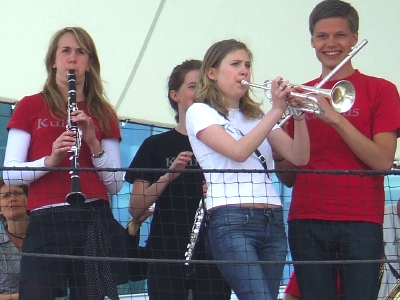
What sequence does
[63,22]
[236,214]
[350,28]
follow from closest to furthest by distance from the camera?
[236,214], [350,28], [63,22]

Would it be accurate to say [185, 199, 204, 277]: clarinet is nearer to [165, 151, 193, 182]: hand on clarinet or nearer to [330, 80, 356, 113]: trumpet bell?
[165, 151, 193, 182]: hand on clarinet

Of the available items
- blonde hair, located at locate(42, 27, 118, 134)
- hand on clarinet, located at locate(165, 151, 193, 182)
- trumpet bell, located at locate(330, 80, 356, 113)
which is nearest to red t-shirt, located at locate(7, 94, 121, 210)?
blonde hair, located at locate(42, 27, 118, 134)

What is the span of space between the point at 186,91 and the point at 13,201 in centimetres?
88

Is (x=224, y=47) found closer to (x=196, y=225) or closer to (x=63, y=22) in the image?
(x=196, y=225)

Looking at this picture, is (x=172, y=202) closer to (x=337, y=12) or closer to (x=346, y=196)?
(x=346, y=196)

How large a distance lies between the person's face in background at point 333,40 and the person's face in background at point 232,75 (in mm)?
314

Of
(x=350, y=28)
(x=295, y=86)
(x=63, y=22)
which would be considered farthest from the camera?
(x=63, y=22)

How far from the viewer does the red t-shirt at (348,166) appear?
2945 mm

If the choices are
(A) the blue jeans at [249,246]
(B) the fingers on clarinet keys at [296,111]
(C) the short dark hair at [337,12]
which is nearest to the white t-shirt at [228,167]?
(A) the blue jeans at [249,246]

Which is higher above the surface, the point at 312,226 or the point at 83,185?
the point at 83,185

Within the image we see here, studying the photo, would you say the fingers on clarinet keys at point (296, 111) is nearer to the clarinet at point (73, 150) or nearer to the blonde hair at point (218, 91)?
the blonde hair at point (218, 91)

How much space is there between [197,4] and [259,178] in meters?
1.58

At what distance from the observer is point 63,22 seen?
4.22 meters

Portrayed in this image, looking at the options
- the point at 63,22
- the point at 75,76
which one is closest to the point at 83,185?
the point at 75,76
